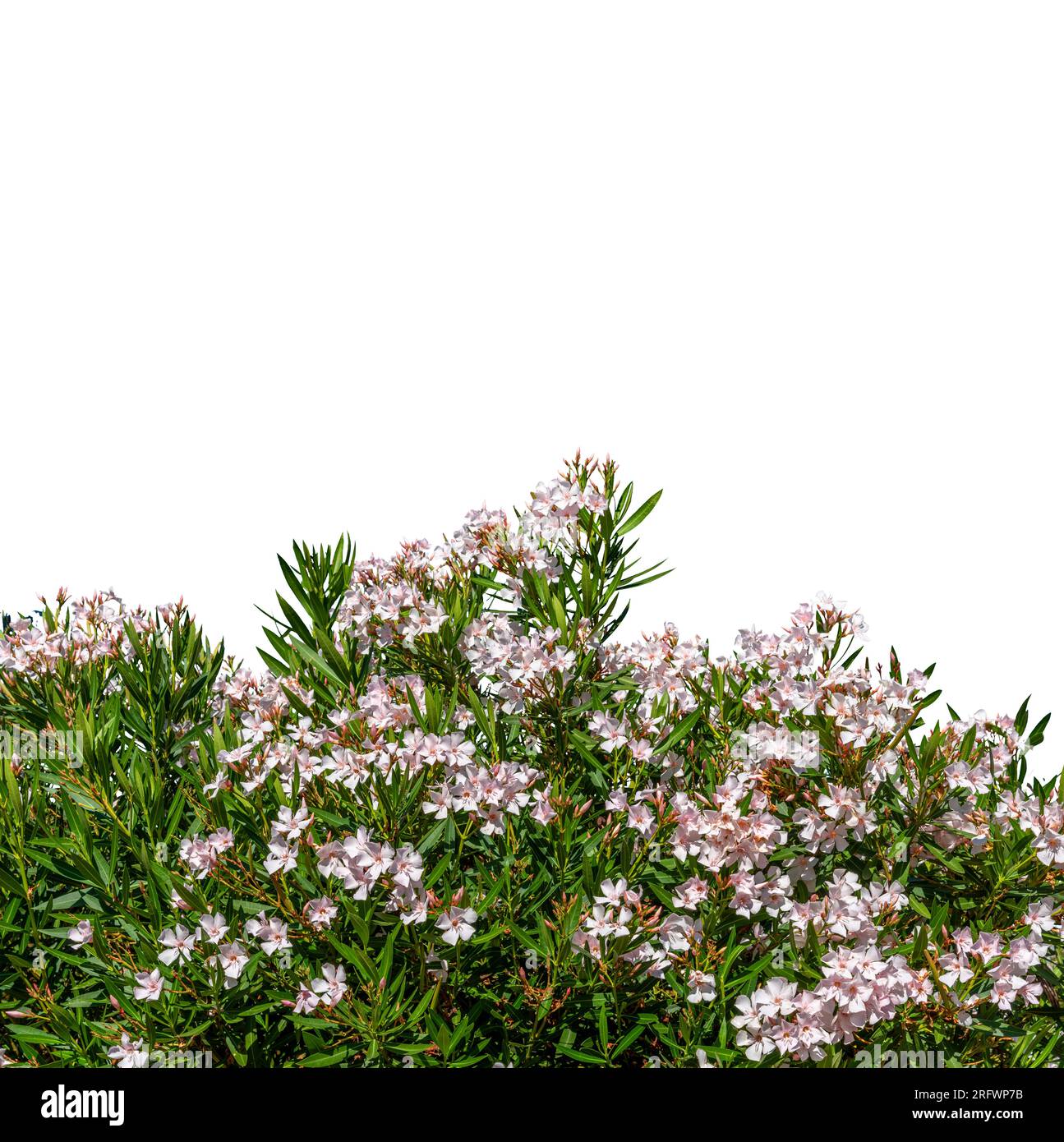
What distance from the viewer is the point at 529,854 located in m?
4.66

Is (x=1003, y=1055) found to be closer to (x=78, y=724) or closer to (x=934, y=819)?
(x=934, y=819)

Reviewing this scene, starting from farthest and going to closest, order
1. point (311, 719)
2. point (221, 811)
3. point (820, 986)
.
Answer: point (311, 719), point (221, 811), point (820, 986)

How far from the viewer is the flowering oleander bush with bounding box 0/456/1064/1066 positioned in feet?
13.8

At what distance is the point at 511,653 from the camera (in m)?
4.79

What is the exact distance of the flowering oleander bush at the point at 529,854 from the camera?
4.20 meters

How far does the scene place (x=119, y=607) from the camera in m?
6.09

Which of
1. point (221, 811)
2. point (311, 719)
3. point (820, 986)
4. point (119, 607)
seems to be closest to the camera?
point (820, 986)
